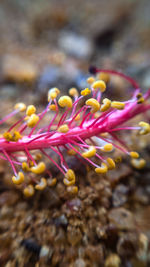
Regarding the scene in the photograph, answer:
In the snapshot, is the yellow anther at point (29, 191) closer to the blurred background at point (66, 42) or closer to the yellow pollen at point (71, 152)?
the yellow pollen at point (71, 152)

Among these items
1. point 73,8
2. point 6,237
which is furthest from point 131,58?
point 6,237

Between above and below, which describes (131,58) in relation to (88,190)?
above

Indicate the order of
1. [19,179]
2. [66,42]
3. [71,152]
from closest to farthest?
[19,179] < [71,152] < [66,42]

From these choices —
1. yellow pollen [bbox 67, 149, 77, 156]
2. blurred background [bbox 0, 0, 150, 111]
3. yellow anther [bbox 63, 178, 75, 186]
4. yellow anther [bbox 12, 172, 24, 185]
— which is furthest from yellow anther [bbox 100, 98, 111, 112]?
blurred background [bbox 0, 0, 150, 111]

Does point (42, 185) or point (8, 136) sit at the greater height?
point (8, 136)

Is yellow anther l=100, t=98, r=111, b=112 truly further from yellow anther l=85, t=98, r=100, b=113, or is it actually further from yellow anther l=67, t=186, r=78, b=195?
yellow anther l=67, t=186, r=78, b=195

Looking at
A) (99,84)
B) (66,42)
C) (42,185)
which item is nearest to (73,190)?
(42,185)

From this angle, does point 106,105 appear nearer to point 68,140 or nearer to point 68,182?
point 68,140

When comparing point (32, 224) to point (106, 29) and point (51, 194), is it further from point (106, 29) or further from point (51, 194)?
point (106, 29)
